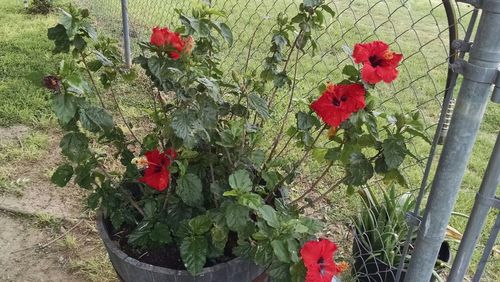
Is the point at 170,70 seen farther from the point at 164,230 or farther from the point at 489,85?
the point at 489,85

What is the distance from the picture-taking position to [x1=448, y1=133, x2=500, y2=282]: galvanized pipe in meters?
1.06

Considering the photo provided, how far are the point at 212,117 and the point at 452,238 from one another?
43.8 inches

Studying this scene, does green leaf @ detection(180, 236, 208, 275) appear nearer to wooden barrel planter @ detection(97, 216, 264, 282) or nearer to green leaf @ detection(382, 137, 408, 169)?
wooden barrel planter @ detection(97, 216, 264, 282)

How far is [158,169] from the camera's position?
4.75 feet

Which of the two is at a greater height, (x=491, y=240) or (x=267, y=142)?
(x=491, y=240)

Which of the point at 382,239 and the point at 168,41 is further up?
the point at 168,41

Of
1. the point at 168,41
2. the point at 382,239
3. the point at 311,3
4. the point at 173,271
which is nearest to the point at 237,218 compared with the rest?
the point at 173,271

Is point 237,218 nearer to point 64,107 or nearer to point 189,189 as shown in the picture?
point 189,189

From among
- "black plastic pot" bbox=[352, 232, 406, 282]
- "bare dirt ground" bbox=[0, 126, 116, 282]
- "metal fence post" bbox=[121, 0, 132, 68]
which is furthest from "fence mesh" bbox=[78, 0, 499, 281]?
"bare dirt ground" bbox=[0, 126, 116, 282]

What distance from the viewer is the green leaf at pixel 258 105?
55.1 inches

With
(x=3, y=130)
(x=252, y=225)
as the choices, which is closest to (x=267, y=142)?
(x=252, y=225)

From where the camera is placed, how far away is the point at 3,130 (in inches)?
115

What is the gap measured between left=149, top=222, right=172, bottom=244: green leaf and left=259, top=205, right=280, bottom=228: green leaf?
388 mm

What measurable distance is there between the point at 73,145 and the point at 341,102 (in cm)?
76
